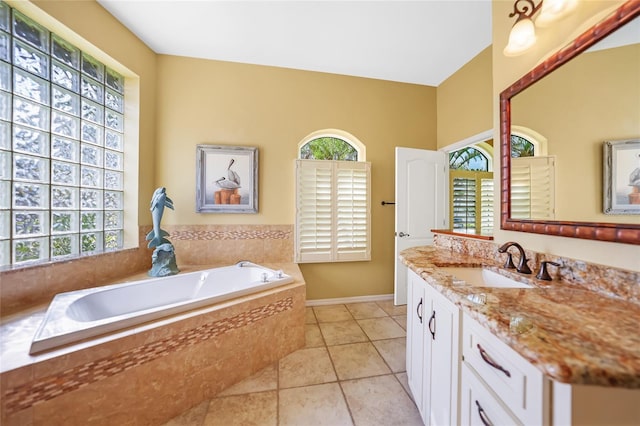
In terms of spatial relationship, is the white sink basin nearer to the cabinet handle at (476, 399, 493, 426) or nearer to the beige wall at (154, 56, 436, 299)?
the cabinet handle at (476, 399, 493, 426)

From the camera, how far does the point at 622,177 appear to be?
86 centimetres

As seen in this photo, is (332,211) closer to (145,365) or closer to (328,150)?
(328,150)

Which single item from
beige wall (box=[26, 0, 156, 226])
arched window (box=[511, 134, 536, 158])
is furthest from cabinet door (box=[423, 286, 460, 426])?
beige wall (box=[26, 0, 156, 226])

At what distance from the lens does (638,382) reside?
18.5 inches

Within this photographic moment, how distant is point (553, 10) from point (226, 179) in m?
2.78

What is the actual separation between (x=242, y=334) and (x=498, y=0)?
9.41 ft

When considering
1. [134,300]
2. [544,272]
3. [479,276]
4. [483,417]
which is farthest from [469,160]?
[134,300]

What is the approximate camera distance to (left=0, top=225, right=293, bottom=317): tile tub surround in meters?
1.51

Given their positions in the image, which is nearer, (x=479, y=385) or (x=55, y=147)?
(x=479, y=385)

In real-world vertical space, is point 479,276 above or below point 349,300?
above

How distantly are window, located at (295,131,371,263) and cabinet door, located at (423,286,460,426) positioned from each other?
167 cm

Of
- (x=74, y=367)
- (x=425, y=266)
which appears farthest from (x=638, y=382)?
(x=74, y=367)

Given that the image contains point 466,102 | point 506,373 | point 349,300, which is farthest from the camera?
point 349,300

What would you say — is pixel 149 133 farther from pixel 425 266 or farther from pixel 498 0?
pixel 498 0
